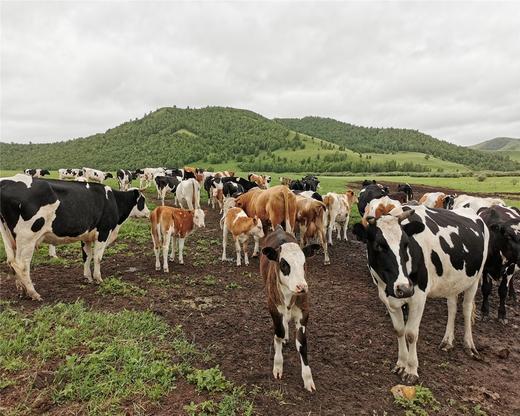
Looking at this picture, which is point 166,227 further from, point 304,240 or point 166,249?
point 304,240

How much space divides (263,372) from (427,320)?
4043 mm

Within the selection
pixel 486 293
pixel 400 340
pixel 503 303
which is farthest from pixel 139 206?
pixel 503 303

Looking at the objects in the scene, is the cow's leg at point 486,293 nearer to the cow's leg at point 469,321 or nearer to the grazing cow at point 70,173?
the cow's leg at point 469,321

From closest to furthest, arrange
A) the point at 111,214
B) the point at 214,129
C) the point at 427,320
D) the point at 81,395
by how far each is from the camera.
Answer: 1. the point at 81,395
2. the point at 427,320
3. the point at 111,214
4. the point at 214,129

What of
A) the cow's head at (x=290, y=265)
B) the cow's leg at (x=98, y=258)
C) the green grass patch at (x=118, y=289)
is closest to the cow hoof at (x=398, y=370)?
the cow's head at (x=290, y=265)

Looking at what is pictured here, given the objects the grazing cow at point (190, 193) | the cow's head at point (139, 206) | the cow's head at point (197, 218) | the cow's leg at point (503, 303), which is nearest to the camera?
the cow's leg at point (503, 303)

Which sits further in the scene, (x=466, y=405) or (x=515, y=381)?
(x=515, y=381)

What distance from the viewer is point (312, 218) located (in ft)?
37.5

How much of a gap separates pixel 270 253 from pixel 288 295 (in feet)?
2.01

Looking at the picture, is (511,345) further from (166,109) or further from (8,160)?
(166,109)

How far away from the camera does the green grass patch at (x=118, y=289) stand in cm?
762

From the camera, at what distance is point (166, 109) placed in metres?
119

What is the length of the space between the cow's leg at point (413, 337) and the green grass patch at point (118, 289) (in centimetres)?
517

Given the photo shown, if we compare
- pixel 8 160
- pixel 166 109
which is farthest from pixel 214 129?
pixel 8 160
